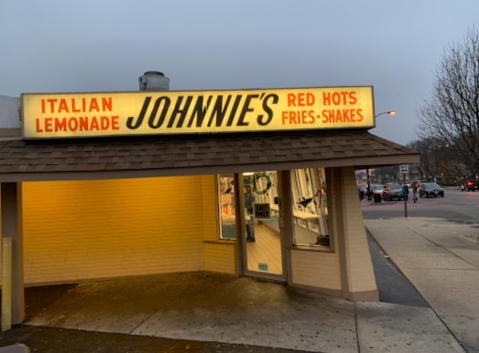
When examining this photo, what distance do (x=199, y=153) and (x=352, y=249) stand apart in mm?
2938

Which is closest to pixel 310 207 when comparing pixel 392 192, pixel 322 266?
pixel 322 266

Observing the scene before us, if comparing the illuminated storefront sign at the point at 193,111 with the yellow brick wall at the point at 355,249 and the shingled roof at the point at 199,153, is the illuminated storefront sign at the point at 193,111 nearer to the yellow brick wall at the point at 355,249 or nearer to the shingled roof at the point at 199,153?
the shingled roof at the point at 199,153

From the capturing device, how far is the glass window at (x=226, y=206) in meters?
6.96

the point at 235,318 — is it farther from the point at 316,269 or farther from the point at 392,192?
the point at 392,192

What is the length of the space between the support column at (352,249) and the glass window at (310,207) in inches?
13.9

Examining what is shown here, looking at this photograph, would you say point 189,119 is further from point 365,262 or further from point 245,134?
point 365,262

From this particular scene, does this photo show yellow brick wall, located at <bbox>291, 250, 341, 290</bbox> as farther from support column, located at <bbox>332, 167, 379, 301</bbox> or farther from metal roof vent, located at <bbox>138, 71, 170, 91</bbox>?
metal roof vent, located at <bbox>138, 71, 170, 91</bbox>

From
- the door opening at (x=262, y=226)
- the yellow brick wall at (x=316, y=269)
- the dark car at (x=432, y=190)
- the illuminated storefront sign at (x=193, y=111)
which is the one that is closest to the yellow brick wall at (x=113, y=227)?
the door opening at (x=262, y=226)

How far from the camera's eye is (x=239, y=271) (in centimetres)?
675

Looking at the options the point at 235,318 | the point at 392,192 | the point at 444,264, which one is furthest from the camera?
the point at 392,192

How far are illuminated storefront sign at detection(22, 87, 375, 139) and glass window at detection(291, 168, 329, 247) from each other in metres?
0.96

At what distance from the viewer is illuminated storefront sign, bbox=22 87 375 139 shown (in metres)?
5.48

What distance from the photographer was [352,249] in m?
5.34

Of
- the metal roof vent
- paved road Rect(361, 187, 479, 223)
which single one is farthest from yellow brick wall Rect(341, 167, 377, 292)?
paved road Rect(361, 187, 479, 223)
